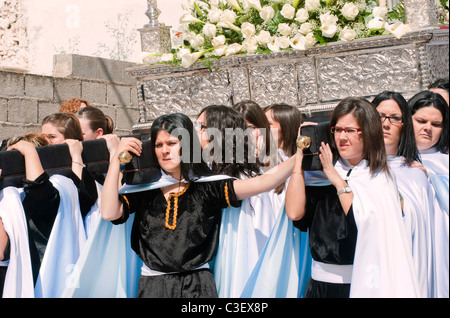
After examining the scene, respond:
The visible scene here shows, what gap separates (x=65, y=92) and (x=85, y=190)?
3684 mm

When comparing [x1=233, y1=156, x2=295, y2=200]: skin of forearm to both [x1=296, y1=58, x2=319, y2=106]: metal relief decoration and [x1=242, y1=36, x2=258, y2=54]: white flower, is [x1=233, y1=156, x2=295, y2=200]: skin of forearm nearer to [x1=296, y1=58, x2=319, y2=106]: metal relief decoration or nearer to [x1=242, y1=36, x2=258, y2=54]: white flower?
[x1=296, y1=58, x2=319, y2=106]: metal relief decoration

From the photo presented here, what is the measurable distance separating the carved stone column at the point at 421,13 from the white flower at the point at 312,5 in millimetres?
612

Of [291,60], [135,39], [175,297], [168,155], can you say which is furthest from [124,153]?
[135,39]

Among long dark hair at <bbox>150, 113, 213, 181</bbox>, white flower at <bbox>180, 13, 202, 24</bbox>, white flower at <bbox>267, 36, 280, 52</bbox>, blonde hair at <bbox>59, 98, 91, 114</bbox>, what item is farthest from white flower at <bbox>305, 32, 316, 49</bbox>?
blonde hair at <bbox>59, 98, 91, 114</bbox>

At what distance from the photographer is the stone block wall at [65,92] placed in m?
6.86

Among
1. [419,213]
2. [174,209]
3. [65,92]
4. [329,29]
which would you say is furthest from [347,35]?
[65,92]

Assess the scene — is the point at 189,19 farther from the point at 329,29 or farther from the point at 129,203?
the point at 129,203

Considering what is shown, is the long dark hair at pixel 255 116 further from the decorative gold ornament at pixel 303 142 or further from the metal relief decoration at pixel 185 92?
the decorative gold ornament at pixel 303 142

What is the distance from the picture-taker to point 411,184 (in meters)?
3.33

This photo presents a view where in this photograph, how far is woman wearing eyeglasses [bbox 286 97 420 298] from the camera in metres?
2.99

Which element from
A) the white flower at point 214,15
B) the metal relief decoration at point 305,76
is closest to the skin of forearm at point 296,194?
the metal relief decoration at point 305,76

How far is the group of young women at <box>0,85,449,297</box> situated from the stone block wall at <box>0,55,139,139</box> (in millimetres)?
3279

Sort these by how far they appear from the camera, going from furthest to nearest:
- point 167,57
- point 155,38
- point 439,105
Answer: point 155,38 → point 167,57 → point 439,105

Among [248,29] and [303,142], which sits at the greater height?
[248,29]
